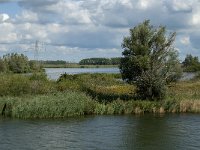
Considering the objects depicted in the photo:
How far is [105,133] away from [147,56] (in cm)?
1842

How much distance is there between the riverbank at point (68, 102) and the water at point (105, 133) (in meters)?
1.72

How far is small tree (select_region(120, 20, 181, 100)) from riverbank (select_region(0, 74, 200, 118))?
8.18 ft

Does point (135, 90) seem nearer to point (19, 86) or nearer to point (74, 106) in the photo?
point (74, 106)

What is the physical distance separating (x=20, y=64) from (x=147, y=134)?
4489 inches

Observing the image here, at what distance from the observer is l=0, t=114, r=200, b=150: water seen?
3091 centimetres

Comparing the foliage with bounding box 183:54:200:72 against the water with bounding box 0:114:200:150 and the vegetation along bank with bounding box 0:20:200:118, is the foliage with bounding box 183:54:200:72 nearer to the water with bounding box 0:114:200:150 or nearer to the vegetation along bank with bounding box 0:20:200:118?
the vegetation along bank with bounding box 0:20:200:118

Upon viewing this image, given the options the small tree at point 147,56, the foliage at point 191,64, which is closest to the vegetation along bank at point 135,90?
the small tree at point 147,56

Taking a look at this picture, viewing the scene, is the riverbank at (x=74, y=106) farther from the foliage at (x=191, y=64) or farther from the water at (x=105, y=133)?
the foliage at (x=191, y=64)

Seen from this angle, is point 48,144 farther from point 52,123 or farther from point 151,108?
point 151,108

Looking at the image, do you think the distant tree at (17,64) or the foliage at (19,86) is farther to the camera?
the distant tree at (17,64)

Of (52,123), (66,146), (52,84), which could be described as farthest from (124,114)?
(66,146)

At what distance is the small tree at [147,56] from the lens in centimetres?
5159

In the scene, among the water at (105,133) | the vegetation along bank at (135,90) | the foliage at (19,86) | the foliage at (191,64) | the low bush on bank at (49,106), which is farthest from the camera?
the foliage at (191,64)

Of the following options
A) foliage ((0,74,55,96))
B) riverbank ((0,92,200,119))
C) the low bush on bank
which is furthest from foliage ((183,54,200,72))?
the low bush on bank
